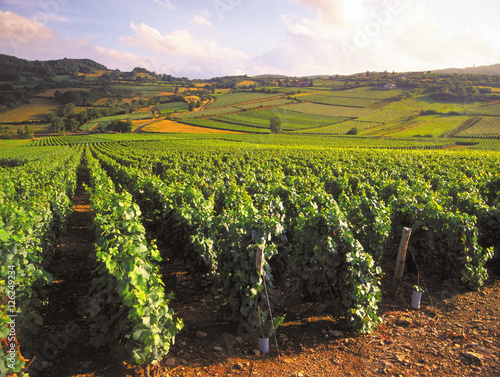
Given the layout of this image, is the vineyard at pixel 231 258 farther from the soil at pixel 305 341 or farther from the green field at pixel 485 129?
the green field at pixel 485 129

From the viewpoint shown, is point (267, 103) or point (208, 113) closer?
point (208, 113)

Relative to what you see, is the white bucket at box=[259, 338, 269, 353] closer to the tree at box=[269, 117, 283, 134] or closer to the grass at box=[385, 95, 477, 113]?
the tree at box=[269, 117, 283, 134]

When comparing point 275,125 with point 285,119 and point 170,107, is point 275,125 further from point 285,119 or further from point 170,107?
point 170,107

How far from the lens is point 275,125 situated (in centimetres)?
8850

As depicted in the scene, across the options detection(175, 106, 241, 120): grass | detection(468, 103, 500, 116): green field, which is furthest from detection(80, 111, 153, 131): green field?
detection(468, 103, 500, 116): green field

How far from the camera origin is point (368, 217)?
7.33 meters

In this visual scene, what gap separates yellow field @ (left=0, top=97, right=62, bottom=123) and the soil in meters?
129

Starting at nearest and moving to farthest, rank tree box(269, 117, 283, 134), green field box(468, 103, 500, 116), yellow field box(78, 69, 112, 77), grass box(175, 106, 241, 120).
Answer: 1. tree box(269, 117, 283, 134)
2. green field box(468, 103, 500, 116)
3. grass box(175, 106, 241, 120)
4. yellow field box(78, 69, 112, 77)

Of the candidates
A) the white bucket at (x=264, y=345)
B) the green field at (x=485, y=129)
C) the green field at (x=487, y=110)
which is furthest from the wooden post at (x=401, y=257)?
the green field at (x=487, y=110)

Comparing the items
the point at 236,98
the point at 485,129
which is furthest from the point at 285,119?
the point at 485,129

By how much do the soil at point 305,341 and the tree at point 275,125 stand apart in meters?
84.6

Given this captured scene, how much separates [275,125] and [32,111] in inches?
3954

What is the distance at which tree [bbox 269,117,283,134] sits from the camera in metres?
88.1

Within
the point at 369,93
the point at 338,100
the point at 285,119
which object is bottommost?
the point at 285,119
